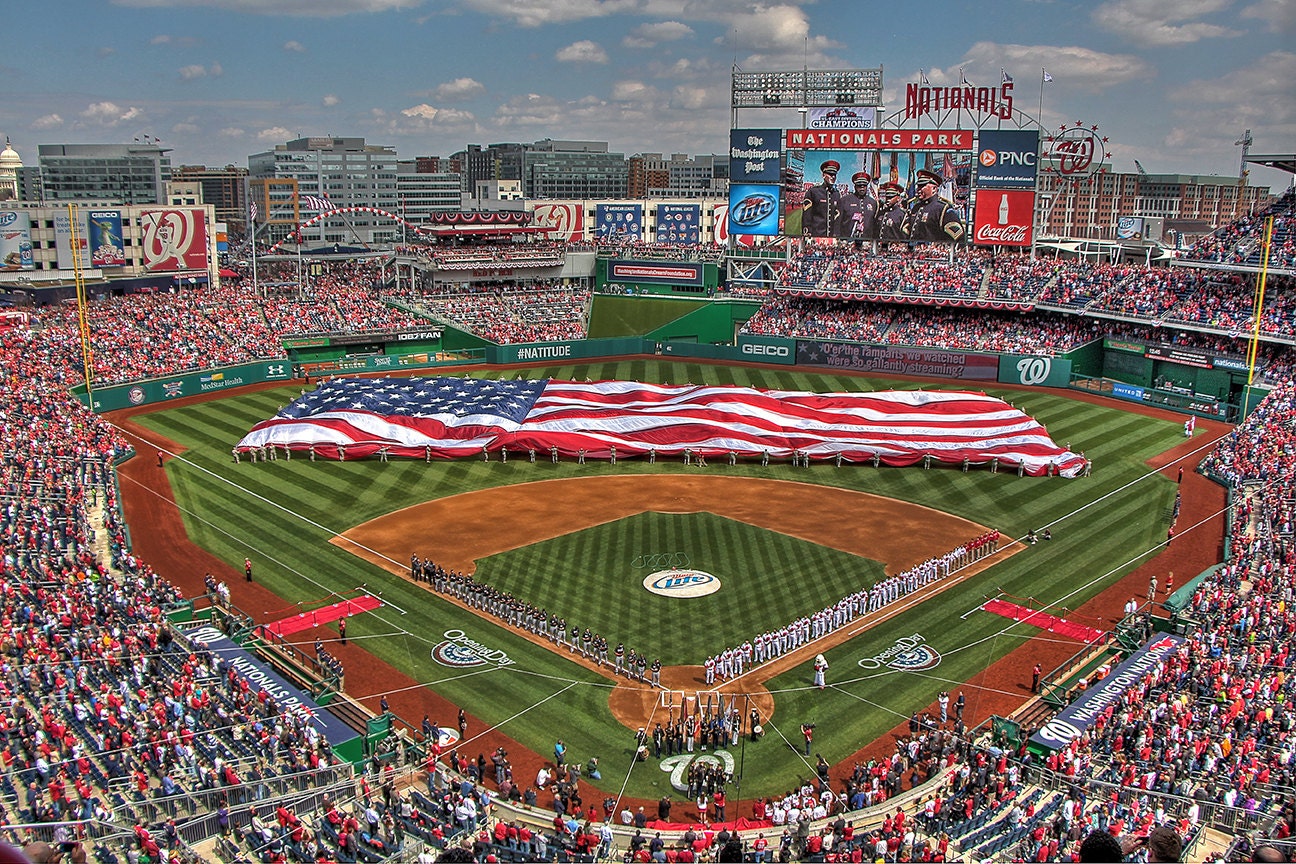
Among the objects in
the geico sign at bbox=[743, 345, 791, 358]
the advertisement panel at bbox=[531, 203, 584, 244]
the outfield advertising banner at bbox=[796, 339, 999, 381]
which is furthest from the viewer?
the advertisement panel at bbox=[531, 203, 584, 244]

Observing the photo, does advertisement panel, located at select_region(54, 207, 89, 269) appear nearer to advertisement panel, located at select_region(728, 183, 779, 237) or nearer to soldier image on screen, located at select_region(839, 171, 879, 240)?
advertisement panel, located at select_region(728, 183, 779, 237)

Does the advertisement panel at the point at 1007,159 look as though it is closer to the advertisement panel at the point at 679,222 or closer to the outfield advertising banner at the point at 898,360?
the outfield advertising banner at the point at 898,360

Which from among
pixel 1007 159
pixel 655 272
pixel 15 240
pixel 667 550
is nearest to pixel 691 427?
pixel 667 550

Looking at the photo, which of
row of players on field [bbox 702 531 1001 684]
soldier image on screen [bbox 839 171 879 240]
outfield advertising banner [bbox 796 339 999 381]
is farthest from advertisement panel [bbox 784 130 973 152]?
row of players on field [bbox 702 531 1001 684]

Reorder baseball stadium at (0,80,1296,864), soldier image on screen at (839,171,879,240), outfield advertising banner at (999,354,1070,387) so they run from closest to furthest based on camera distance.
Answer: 1. baseball stadium at (0,80,1296,864)
2. outfield advertising banner at (999,354,1070,387)
3. soldier image on screen at (839,171,879,240)

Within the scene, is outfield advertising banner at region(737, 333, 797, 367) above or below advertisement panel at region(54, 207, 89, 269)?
below

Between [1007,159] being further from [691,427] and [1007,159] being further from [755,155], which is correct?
[691,427]

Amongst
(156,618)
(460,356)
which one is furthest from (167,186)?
(156,618)
